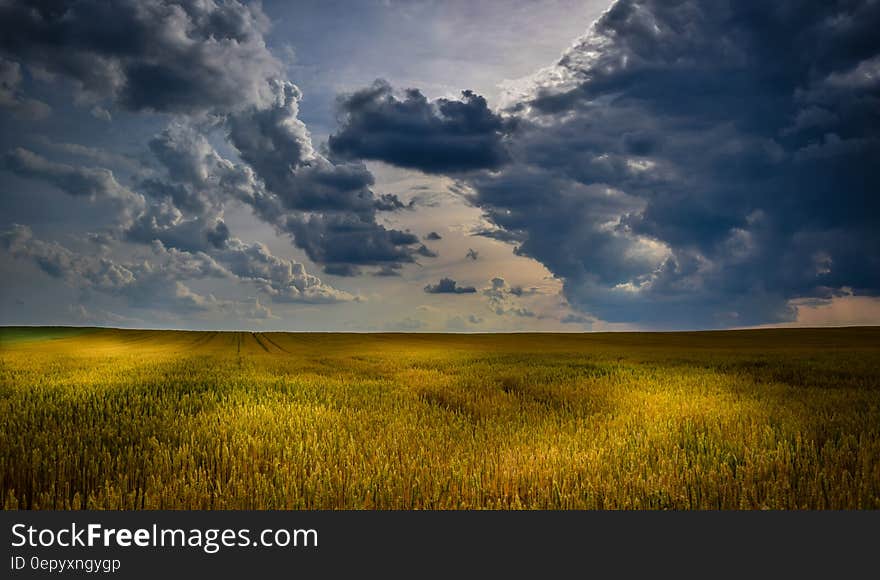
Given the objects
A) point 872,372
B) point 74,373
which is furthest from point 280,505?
point 872,372

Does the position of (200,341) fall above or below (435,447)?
below

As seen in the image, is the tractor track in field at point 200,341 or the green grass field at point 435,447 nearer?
the green grass field at point 435,447

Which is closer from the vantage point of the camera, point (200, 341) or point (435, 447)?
point (435, 447)

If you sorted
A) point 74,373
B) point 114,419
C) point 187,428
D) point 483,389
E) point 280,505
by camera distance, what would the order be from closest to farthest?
1. point 280,505
2. point 187,428
3. point 114,419
4. point 483,389
5. point 74,373

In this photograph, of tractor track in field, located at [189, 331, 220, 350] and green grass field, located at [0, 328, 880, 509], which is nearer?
green grass field, located at [0, 328, 880, 509]

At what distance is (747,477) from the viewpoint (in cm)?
620

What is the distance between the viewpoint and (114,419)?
955 centimetres

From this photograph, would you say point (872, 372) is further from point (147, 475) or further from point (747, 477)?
point (147, 475)

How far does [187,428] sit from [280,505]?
160 inches

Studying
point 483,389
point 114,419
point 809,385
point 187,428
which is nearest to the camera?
point 187,428

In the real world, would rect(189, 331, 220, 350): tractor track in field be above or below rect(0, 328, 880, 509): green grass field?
below

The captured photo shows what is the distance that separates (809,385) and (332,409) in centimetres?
1491

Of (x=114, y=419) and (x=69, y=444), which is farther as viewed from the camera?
(x=114, y=419)

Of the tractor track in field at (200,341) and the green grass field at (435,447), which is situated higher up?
the green grass field at (435,447)
